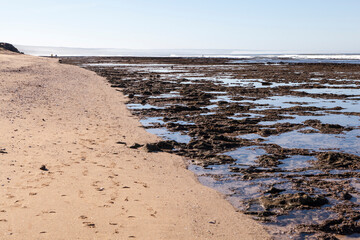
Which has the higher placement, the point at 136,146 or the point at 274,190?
the point at 136,146

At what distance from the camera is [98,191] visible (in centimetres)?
646

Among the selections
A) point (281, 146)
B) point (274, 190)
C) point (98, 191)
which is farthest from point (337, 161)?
point (98, 191)

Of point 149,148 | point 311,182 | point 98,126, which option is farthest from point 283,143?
point 98,126

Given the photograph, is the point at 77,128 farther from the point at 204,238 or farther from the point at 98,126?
the point at 204,238

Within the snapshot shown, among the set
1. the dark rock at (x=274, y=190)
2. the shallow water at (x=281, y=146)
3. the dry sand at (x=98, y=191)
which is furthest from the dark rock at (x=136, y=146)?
the dark rock at (x=274, y=190)

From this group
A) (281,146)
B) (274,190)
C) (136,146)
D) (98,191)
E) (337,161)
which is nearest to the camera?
(98,191)

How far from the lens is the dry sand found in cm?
507

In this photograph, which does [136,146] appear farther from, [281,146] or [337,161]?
[337,161]

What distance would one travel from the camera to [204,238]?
4.98 m

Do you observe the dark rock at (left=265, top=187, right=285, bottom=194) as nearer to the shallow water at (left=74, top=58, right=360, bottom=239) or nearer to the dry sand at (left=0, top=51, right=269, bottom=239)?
the shallow water at (left=74, top=58, right=360, bottom=239)

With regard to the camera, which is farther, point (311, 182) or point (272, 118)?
point (272, 118)

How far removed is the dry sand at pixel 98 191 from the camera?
507 centimetres

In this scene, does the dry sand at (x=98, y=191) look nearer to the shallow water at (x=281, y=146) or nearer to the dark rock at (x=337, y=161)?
the shallow water at (x=281, y=146)

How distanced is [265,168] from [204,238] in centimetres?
383
